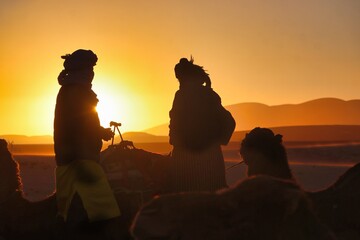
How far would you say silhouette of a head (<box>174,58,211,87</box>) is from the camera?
591 cm

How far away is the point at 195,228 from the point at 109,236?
342 centimetres

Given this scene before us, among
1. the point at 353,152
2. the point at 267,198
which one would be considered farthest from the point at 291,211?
the point at 353,152

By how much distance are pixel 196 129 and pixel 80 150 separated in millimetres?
1514

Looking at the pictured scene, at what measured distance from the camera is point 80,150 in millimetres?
4656

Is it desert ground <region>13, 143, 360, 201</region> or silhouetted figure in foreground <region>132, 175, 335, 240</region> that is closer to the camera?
silhouetted figure in foreground <region>132, 175, 335, 240</region>

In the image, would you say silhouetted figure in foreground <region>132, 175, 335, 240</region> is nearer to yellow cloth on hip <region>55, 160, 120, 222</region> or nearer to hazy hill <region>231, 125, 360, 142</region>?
yellow cloth on hip <region>55, 160, 120, 222</region>

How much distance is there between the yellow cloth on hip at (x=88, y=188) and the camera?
4.62 m

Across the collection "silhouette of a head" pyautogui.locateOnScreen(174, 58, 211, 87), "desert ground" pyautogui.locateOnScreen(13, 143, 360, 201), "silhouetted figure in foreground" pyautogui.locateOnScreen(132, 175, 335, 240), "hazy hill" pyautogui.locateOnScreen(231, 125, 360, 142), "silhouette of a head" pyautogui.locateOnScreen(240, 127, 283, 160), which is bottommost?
"hazy hill" pyautogui.locateOnScreen(231, 125, 360, 142)

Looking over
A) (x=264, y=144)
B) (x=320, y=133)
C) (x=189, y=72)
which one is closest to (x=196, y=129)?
(x=189, y=72)

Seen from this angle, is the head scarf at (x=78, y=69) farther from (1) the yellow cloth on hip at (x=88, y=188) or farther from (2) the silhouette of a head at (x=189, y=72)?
(2) the silhouette of a head at (x=189, y=72)

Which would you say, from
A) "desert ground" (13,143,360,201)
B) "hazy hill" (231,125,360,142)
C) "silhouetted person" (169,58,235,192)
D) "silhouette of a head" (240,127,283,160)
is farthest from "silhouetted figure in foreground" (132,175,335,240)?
"hazy hill" (231,125,360,142)

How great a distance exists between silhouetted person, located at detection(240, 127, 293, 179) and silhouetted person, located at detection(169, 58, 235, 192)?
16.3 inches

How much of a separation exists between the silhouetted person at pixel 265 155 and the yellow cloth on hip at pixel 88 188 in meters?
1.39

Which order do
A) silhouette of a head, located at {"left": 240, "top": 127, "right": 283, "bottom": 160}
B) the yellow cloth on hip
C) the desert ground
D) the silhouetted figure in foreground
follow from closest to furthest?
the silhouetted figure in foreground, the yellow cloth on hip, silhouette of a head, located at {"left": 240, "top": 127, "right": 283, "bottom": 160}, the desert ground
